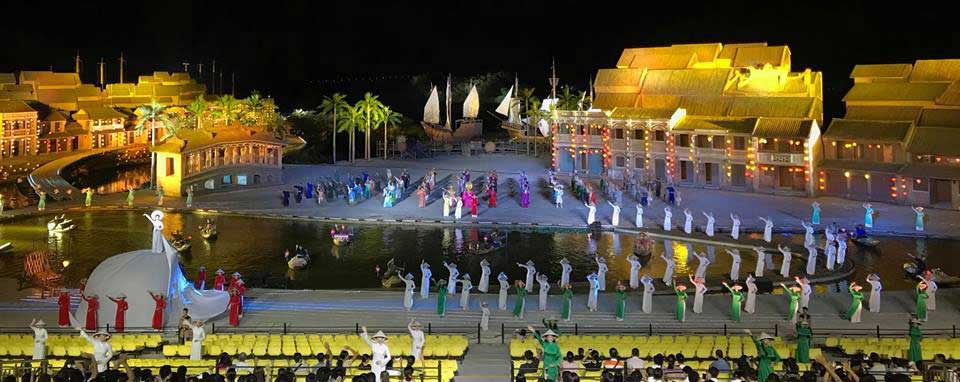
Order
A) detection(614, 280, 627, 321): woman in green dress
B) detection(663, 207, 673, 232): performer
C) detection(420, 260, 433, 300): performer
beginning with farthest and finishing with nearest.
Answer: detection(663, 207, 673, 232): performer < detection(420, 260, 433, 300): performer < detection(614, 280, 627, 321): woman in green dress

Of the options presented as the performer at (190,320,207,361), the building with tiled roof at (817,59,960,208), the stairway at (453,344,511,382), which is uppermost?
the building with tiled roof at (817,59,960,208)

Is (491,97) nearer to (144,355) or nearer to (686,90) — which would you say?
(686,90)

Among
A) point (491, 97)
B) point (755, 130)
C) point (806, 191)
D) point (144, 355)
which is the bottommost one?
point (144, 355)

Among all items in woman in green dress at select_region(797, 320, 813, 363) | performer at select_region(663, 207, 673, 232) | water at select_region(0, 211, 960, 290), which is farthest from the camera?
performer at select_region(663, 207, 673, 232)

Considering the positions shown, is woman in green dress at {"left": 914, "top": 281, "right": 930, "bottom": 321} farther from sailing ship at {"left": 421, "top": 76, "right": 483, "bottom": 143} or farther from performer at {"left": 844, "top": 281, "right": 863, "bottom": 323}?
sailing ship at {"left": 421, "top": 76, "right": 483, "bottom": 143}

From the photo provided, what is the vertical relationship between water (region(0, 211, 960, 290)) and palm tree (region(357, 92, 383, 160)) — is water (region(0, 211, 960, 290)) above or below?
below

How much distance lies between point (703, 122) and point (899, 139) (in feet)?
45.2

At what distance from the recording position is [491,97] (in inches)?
6176

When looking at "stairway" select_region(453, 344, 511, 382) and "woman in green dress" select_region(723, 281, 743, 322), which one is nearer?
"stairway" select_region(453, 344, 511, 382)

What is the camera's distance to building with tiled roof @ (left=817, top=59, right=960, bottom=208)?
55031mm

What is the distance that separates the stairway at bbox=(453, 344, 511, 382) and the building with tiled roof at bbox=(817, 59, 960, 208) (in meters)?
40.3

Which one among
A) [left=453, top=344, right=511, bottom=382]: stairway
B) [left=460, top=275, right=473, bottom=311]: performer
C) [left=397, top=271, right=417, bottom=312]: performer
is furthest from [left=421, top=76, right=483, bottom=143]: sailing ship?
[left=453, top=344, right=511, bottom=382]: stairway

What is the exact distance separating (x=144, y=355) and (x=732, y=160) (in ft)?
161

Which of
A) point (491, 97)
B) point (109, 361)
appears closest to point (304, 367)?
point (109, 361)
